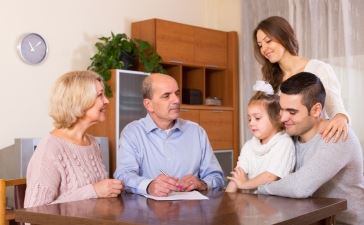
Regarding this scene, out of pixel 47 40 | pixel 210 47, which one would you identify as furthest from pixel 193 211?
pixel 210 47

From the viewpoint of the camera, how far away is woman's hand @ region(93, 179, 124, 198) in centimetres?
200

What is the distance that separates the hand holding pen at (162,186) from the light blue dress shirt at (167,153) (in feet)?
1.05

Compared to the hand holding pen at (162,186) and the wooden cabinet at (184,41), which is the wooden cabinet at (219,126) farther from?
the hand holding pen at (162,186)

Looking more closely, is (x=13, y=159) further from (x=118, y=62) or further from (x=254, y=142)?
(x=254, y=142)

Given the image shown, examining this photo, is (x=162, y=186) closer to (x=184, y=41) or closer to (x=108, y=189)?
(x=108, y=189)

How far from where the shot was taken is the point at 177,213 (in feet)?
5.20

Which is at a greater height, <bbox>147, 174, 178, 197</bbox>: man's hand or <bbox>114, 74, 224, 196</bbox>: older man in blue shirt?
<bbox>114, 74, 224, 196</bbox>: older man in blue shirt

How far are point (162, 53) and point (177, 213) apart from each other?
3.31 meters

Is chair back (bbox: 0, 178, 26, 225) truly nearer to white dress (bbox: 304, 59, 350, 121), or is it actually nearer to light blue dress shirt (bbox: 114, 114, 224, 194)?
light blue dress shirt (bbox: 114, 114, 224, 194)

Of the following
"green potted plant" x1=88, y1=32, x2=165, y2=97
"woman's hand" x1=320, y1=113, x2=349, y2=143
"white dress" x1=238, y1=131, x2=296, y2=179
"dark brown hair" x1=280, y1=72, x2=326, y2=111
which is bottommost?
"white dress" x1=238, y1=131, x2=296, y2=179

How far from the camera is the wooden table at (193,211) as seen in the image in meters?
1.48

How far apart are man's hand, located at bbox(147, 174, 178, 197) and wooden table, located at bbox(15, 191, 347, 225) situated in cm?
7

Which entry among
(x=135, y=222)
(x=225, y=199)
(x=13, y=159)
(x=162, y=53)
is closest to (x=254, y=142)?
(x=225, y=199)

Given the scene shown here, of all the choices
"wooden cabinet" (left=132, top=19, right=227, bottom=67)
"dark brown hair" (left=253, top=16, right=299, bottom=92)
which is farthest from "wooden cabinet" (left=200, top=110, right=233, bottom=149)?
"dark brown hair" (left=253, top=16, right=299, bottom=92)
